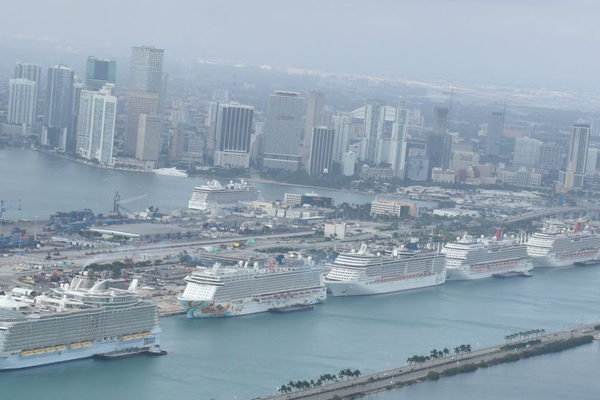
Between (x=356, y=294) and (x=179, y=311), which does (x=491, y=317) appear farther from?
(x=179, y=311)

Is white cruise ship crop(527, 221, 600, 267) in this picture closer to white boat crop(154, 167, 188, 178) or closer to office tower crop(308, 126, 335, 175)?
white boat crop(154, 167, 188, 178)

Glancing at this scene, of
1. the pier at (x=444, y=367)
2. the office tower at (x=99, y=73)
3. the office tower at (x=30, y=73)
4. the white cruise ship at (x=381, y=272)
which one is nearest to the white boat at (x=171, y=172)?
the office tower at (x=99, y=73)

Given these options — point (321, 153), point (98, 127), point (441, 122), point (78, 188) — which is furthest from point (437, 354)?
point (441, 122)

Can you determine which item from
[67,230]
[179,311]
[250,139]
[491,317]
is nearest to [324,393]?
[179,311]

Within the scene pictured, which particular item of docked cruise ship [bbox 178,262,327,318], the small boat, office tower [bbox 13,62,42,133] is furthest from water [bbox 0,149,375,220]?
the small boat

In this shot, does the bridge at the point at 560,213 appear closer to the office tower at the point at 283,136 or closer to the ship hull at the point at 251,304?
the office tower at the point at 283,136

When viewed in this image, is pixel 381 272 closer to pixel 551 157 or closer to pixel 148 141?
pixel 148 141
